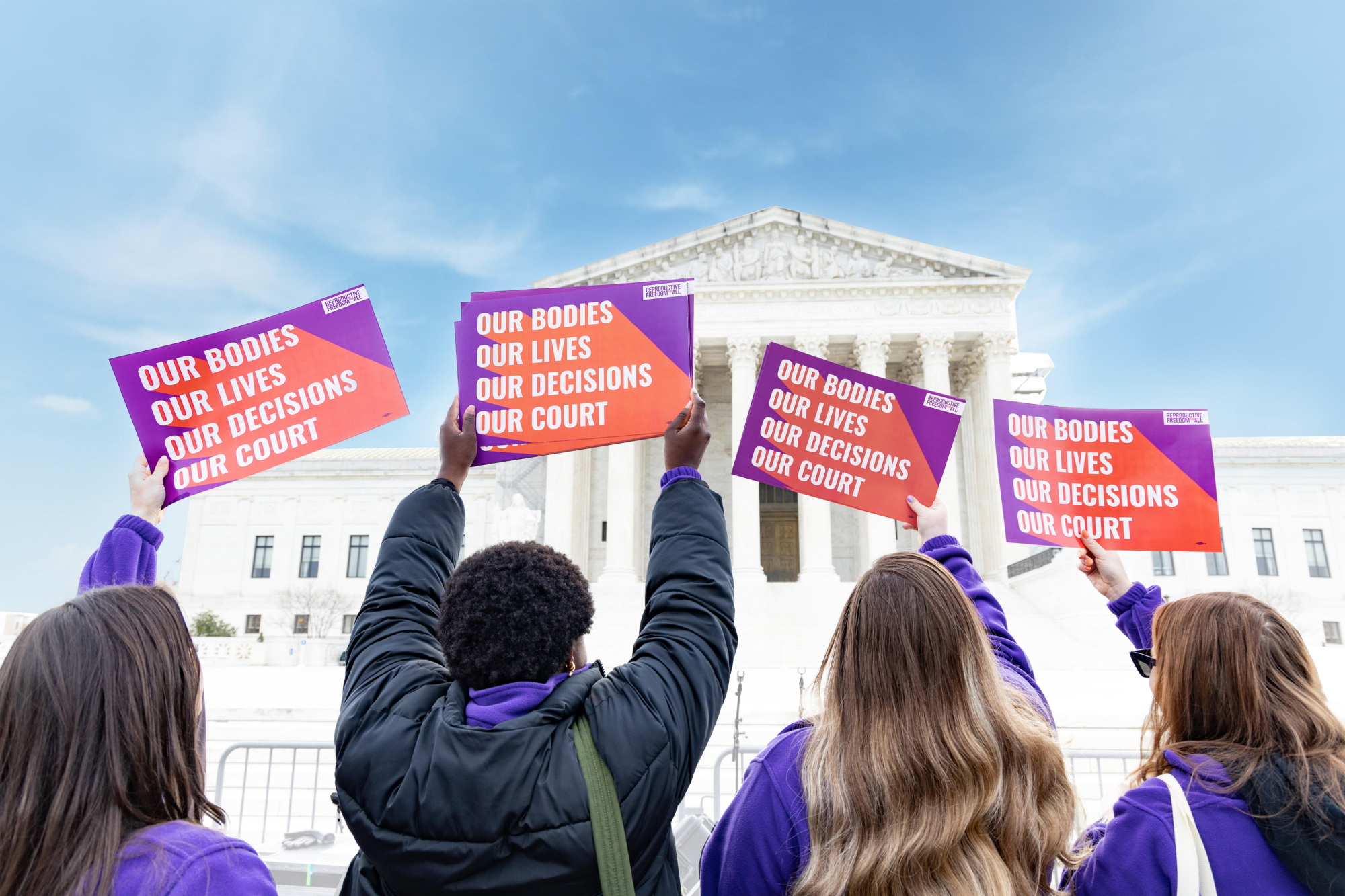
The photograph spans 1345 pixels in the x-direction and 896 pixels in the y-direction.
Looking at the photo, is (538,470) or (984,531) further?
(538,470)

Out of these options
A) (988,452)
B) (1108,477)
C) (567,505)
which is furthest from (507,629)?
(988,452)

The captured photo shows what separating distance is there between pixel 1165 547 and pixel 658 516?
15.3ft

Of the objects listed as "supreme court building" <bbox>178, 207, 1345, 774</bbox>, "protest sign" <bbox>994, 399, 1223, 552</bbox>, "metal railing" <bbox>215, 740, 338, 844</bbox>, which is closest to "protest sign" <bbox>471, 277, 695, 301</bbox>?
"protest sign" <bbox>994, 399, 1223, 552</bbox>

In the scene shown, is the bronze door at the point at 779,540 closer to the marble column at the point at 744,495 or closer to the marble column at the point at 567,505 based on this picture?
the marble column at the point at 744,495

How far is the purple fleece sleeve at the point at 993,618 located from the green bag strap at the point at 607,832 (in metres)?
1.18

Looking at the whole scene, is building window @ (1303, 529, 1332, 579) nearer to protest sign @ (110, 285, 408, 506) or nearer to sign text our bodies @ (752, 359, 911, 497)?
sign text our bodies @ (752, 359, 911, 497)

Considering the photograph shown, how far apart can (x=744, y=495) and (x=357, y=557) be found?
2758 cm

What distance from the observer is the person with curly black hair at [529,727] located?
204 cm

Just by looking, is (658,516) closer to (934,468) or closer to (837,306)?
(934,468)

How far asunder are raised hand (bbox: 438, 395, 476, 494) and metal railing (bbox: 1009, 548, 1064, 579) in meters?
28.3

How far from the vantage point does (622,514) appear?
33.8 meters

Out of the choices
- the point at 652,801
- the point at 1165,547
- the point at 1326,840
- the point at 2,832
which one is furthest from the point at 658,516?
the point at 1165,547

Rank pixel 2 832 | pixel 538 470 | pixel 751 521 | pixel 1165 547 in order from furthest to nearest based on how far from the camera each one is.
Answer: pixel 538 470 → pixel 751 521 → pixel 1165 547 → pixel 2 832

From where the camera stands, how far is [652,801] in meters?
2.12
